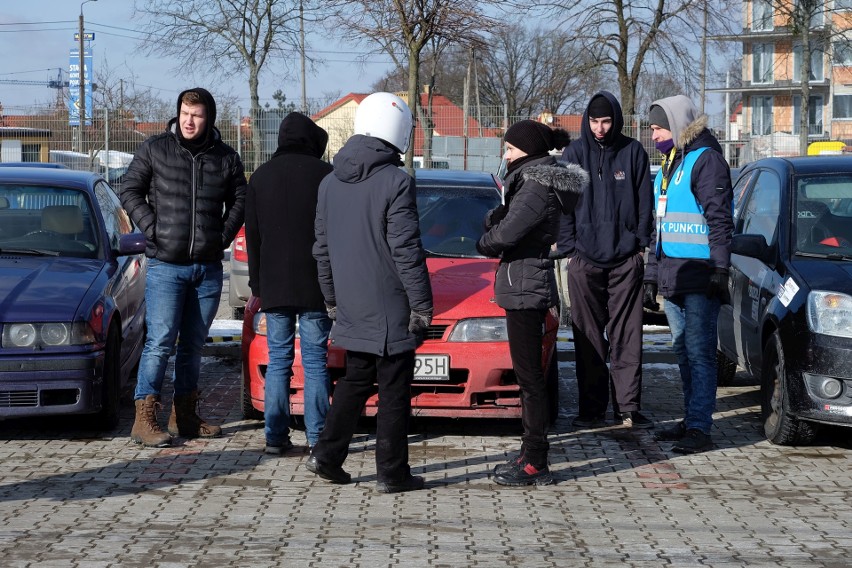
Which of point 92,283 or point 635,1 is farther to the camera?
point 635,1

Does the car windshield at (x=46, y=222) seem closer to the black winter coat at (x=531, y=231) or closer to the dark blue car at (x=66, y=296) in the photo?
the dark blue car at (x=66, y=296)

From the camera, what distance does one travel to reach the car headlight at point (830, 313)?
22.0 ft

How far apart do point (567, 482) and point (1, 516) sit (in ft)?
8.99

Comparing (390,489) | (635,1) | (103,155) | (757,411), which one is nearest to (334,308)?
(390,489)

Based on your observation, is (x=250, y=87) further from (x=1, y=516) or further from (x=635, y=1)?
(x=1, y=516)

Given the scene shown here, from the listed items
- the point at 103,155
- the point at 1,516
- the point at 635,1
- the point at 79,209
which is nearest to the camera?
the point at 1,516

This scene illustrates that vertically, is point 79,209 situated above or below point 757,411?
above

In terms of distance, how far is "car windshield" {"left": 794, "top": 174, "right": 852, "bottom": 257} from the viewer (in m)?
7.38

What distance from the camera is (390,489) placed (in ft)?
19.4

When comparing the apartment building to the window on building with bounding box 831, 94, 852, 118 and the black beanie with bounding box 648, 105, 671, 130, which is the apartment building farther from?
the black beanie with bounding box 648, 105, 671, 130

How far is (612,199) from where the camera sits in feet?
24.8

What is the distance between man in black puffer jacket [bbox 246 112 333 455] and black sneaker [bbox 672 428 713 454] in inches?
80.6

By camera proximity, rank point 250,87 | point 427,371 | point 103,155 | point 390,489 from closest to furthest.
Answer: point 390,489, point 427,371, point 103,155, point 250,87

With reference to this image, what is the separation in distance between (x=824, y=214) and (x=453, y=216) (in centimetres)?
253
